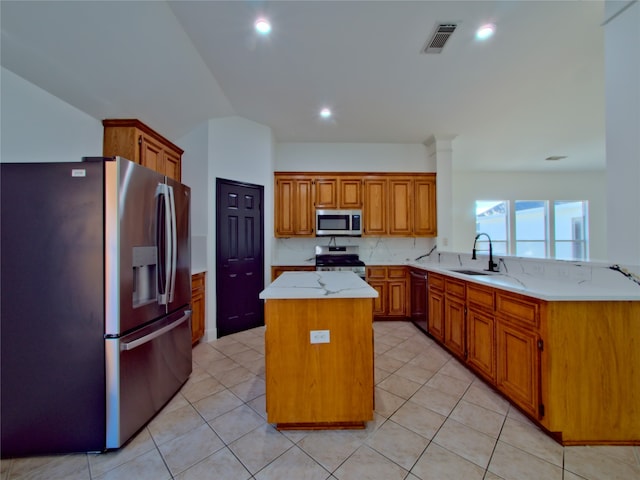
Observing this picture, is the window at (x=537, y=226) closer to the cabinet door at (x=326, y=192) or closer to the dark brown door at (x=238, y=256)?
the cabinet door at (x=326, y=192)

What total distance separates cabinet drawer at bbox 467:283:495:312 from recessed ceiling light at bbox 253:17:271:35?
2.72m

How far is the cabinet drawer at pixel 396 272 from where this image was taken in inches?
158

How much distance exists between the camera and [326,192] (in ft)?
13.9

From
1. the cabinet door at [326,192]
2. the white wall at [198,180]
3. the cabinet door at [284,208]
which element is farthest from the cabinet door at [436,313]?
the white wall at [198,180]

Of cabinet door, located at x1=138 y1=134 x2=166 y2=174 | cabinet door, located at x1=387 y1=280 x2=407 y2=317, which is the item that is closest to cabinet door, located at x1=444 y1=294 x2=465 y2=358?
cabinet door, located at x1=387 y1=280 x2=407 y2=317

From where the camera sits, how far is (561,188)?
6469mm

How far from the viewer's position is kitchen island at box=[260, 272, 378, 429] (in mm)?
Answer: 1680

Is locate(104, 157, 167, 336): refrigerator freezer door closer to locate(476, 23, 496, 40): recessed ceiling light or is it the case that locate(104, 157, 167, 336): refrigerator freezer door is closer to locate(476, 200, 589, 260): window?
locate(476, 23, 496, 40): recessed ceiling light

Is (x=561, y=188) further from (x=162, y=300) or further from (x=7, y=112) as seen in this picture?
(x=7, y=112)

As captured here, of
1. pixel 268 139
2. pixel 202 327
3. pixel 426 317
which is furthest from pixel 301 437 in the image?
pixel 268 139

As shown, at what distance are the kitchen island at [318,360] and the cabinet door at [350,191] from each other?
2.72 meters

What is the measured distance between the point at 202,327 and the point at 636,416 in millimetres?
3710

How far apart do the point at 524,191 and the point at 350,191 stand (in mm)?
5158

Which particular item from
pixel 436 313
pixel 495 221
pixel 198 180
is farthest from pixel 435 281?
pixel 495 221
